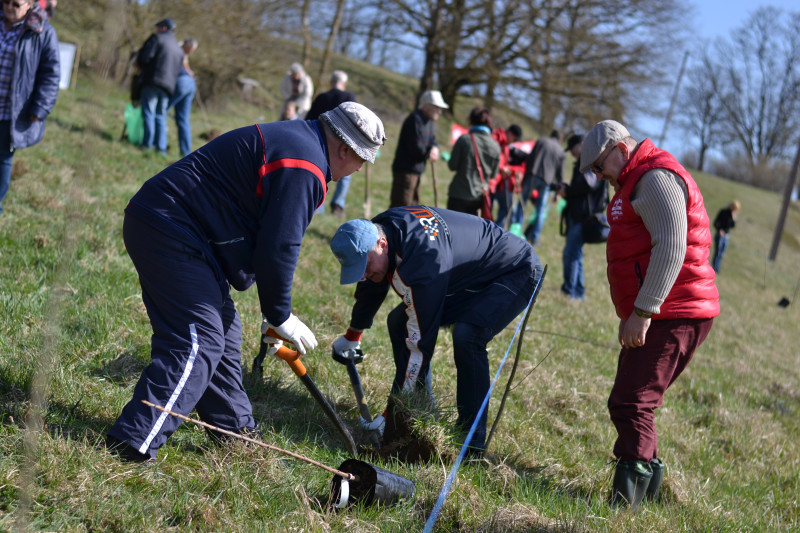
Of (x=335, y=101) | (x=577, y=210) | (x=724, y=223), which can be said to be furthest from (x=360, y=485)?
(x=724, y=223)

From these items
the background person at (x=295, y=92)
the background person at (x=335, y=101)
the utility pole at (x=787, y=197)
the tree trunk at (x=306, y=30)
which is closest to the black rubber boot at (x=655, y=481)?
the background person at (x=335, y=101)

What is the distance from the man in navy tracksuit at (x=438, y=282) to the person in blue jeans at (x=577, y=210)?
168 inches

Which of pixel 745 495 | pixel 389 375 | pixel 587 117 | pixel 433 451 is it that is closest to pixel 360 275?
pixel 433 451

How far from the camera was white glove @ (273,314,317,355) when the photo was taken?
3135mm

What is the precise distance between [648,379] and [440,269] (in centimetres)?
118

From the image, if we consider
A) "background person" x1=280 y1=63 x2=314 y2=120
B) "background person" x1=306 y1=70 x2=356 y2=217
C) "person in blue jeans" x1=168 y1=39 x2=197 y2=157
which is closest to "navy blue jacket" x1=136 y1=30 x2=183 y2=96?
"person in blue jeans" x1=168 y1=39 x2=197 y2=157

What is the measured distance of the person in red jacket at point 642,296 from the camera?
3410 mm

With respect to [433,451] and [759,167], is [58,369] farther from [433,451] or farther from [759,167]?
[759,167]

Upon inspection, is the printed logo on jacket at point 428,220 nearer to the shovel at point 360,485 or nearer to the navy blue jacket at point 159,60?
the shovel at point 360,485

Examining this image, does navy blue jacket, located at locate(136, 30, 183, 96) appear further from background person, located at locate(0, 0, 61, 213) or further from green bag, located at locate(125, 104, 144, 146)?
background person, located at locate(0, 0, 61, 213)

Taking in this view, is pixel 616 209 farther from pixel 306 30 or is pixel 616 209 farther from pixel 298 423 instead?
pixel 306 30

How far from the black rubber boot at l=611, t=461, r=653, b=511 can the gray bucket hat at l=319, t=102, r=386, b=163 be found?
6.64ft

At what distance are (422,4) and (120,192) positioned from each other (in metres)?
21.6

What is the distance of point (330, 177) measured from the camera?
315cm
